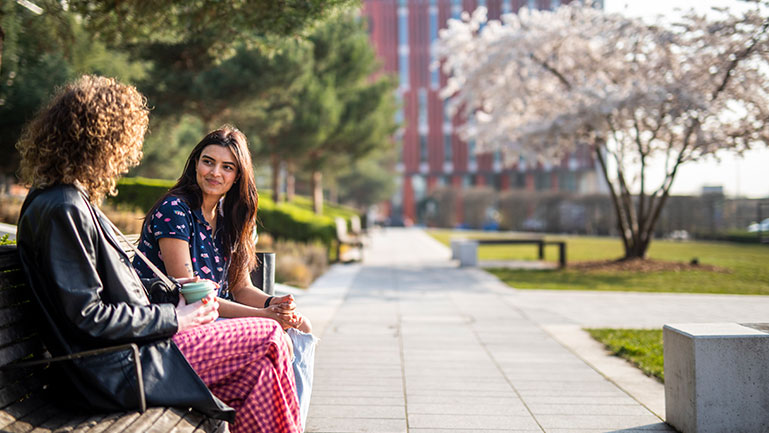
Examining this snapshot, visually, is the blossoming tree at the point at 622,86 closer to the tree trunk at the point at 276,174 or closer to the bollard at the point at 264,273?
the tree trunk at the point at 276,174

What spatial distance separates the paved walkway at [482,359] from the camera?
147 inches

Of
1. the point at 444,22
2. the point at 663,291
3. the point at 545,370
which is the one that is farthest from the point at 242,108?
the point at 444,22

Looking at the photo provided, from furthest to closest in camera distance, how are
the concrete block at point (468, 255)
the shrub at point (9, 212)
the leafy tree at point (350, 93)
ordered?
the leafy tree at point (350, 93) < the concrete block at point (468, 255) < the shrub at point (9, 212)

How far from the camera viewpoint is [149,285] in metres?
2.57

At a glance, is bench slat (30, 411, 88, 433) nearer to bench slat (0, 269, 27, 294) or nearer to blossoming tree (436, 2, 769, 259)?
bench slat (0, 269, 27, 294)

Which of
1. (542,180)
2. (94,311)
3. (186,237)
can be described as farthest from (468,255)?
(542,180)

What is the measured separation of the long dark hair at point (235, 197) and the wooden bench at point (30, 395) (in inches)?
37.5

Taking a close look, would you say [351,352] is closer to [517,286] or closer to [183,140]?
[517,286]

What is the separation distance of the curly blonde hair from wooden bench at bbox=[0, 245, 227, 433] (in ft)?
1.10

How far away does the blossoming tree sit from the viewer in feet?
42.8

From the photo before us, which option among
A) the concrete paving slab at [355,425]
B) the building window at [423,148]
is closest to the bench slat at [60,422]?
the concrete paving slab at [355,425]

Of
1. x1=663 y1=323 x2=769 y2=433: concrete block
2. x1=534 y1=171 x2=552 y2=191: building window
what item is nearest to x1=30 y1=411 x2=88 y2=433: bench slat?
x1=663 y1=323 x2=769 y2=433: concrete block

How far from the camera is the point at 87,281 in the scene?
2.00 m

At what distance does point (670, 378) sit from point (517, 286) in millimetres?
7214
